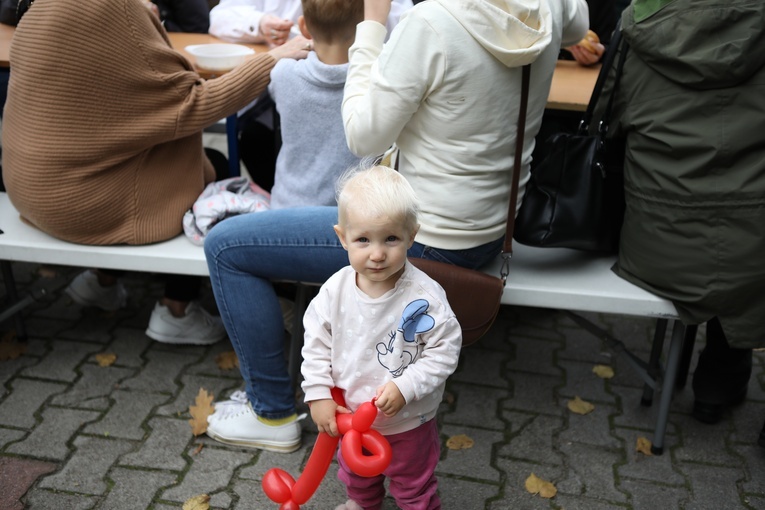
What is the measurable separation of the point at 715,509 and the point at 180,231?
193cm

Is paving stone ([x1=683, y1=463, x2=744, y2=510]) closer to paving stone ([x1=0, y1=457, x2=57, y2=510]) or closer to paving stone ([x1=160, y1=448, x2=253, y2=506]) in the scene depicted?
paving stone ([x1=160, y1=448, x2=253, y2=506])

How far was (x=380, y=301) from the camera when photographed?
1.91 metres

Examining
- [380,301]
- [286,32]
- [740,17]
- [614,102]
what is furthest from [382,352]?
[286,32]

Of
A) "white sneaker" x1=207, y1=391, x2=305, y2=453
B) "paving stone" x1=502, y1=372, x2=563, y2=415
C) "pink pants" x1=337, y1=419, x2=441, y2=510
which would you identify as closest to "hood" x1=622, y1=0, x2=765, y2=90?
"pink pants" x1=337, y1=419, x2=441, y2=510

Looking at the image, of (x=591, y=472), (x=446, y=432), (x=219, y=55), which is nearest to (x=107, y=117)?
(x=219, y=55)

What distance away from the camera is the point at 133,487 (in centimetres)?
249

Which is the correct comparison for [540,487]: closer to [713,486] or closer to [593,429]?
[593,429]

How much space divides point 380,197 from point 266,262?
724 millimetres

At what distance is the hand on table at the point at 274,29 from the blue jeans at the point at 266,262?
3.73ft

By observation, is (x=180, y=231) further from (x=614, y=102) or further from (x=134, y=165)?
(x=614, y=102)

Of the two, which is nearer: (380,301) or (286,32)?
(380,301)

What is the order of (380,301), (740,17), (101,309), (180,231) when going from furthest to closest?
(101,309)
(180,231)
(740,17)
(380,301)

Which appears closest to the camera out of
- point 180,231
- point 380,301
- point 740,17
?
point 380,301

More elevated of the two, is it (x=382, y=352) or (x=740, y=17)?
(x=740, y=17)
